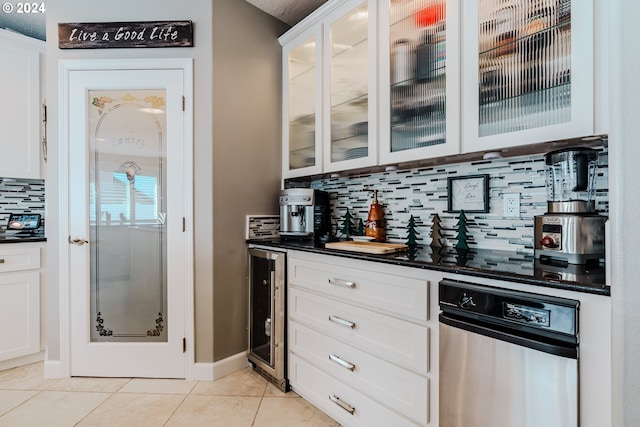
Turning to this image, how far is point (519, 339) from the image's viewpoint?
1.00 meters

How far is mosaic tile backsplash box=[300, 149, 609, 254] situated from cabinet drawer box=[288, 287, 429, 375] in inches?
26.7

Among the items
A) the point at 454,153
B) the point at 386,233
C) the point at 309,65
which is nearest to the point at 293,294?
the point at 386,233

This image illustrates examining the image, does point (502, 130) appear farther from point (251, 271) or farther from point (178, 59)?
point (178, 59)

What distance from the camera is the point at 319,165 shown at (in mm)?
2221

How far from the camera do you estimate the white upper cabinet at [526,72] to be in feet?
3.77

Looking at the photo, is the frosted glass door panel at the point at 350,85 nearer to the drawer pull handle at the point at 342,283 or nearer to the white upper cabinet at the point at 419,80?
the white upper cabinet at the point at 419,80

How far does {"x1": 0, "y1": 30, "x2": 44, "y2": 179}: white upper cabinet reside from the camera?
2.51 m

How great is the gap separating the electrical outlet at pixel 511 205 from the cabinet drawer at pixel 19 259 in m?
3.19

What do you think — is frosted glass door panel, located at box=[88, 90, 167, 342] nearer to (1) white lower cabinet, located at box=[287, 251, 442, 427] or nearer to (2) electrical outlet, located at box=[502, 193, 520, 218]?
(1) white lower cabinet, located at box=[287, 251, 442, 427]

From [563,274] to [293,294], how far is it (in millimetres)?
1363

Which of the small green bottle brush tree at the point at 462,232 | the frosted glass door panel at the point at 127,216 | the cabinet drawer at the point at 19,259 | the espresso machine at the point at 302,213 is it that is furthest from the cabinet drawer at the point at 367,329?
the cabinet drawer at the point at 19,259

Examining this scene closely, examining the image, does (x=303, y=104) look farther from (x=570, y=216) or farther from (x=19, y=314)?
(x=19, y=314)

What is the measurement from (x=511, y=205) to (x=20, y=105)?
3.58 meters

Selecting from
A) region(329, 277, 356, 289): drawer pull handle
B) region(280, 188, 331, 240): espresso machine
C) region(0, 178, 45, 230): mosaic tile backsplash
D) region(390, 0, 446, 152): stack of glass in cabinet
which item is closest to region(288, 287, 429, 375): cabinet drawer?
region(329, 277, 356, 289): drawer pull handle
